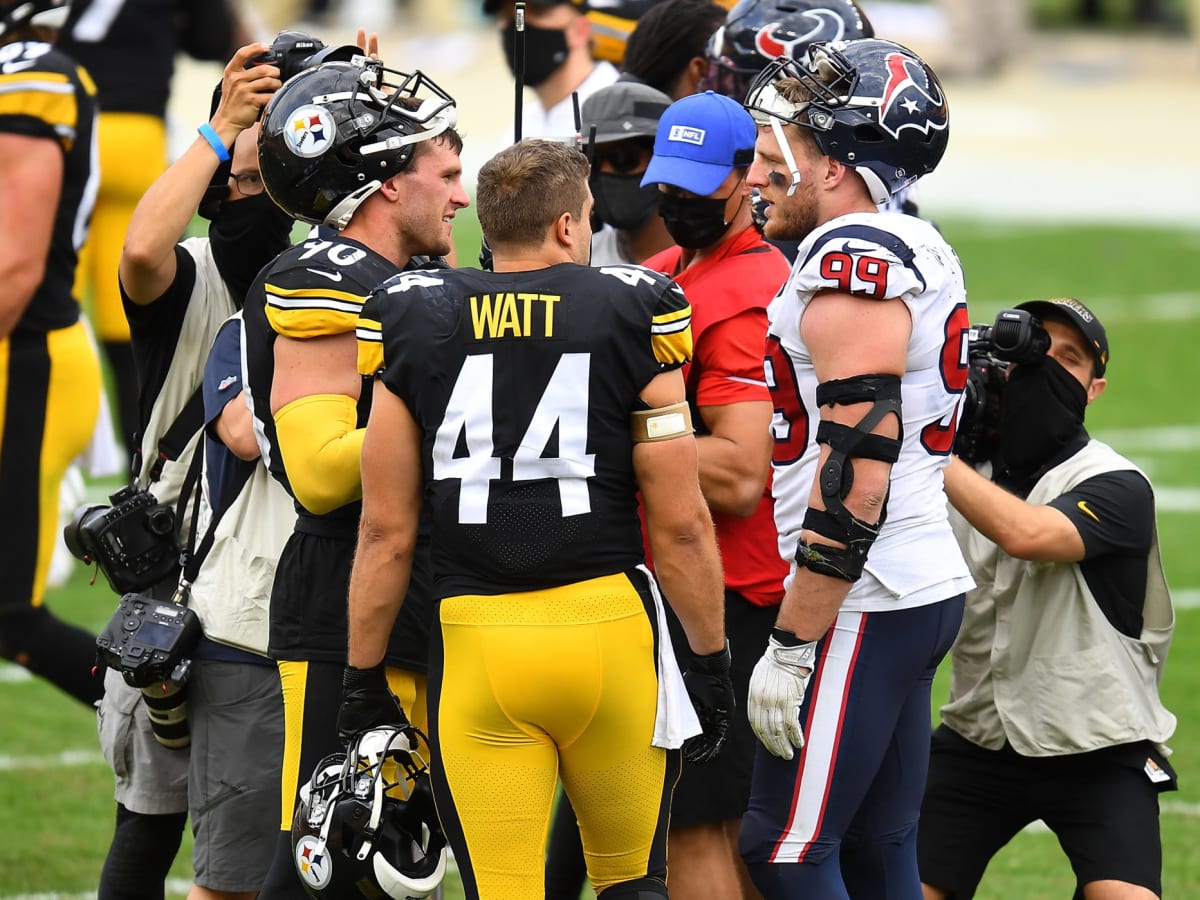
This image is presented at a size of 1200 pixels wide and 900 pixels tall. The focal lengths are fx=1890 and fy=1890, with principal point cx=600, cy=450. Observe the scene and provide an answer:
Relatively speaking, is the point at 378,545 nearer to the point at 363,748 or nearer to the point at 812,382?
the point at 363,748

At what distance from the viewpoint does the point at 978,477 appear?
4.68 m

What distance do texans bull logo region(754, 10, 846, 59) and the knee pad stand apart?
8.79ft

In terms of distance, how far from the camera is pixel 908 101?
13.8 ft

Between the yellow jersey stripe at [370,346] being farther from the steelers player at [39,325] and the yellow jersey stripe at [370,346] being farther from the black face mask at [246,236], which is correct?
the steelers player at [39,325]

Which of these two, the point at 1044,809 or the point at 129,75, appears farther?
the point at 129,75

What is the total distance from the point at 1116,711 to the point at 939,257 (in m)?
1.33

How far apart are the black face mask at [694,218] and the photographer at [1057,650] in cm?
78

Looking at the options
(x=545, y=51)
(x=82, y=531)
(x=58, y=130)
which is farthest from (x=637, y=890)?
(x=545, y=51)

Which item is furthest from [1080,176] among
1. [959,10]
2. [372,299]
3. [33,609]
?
[372,299]

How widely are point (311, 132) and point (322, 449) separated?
0.75 metres

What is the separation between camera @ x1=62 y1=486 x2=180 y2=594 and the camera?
4.57 m

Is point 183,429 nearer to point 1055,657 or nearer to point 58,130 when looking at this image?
point 58,130

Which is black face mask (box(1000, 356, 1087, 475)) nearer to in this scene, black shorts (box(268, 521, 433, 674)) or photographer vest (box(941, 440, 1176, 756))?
photographer vest (box(941, 440, 1176, 756))

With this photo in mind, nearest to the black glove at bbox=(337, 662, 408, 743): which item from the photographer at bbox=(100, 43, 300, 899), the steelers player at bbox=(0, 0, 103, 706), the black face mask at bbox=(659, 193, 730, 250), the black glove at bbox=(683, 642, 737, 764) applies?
the black glove at bbox=(683, 642, 737, 764)
